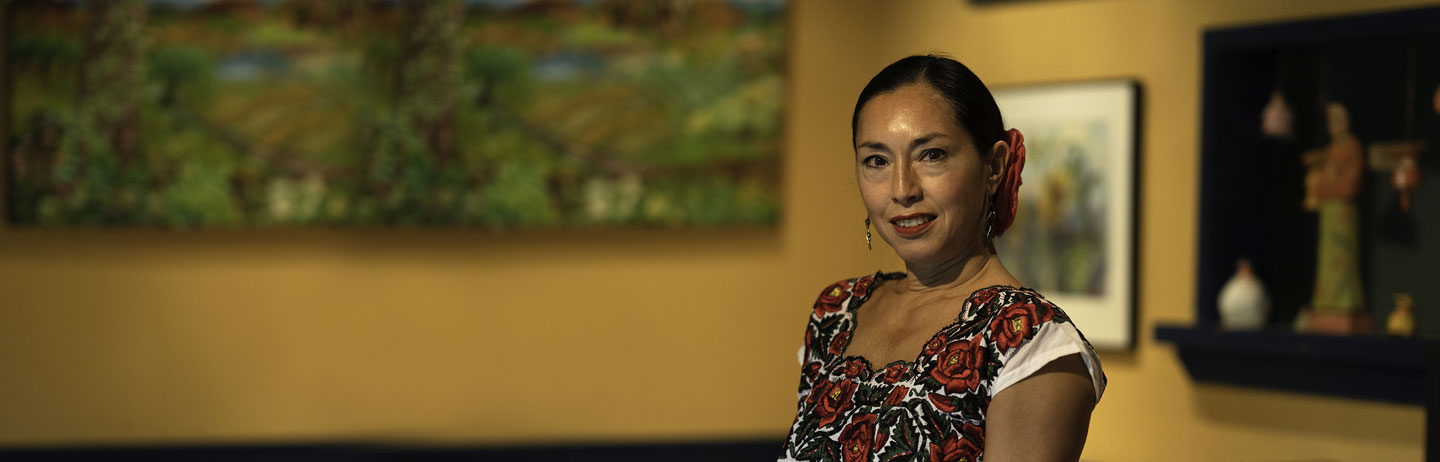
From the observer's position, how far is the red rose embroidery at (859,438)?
1470mm

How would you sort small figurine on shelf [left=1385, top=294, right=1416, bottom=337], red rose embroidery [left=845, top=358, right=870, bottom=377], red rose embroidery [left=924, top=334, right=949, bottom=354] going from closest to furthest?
red rose embroidery [left=924, top=334, right=949, bottom=354] → red rose embroidery [left=845, top=358, right=870, bottom=377] → small figurine on shelf [left=1385, top=294, right=1416, bottom=337]

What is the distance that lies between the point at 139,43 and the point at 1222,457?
12.4 feet

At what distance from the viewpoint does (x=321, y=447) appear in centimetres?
491

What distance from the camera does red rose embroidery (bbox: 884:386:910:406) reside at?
4.78 ft

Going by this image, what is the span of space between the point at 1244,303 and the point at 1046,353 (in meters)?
3.05

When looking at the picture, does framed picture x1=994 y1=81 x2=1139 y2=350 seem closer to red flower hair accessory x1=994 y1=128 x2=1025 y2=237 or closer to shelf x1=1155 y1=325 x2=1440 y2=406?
shelf x1=1155 y1=325 x2=1440 y2=406

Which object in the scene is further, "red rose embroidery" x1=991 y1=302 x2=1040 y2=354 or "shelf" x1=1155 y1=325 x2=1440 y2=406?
"shelf" x1=1155 y1=325 x2=1440 y2=406

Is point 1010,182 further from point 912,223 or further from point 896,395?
point 896,395

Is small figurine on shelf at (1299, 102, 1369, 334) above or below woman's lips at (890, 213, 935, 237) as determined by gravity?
below

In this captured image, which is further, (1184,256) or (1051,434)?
(1184,256)

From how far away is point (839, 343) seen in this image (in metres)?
1.67

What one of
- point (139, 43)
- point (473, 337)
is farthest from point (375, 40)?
point (473, 337)

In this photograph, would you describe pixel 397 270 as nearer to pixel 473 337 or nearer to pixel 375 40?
pixel 473 337

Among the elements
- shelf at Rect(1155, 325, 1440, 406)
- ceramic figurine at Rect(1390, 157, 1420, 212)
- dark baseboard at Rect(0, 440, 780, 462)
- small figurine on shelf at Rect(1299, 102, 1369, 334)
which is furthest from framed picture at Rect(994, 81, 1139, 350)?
dark baseboard at Rect(0, 440, 780, 462)
